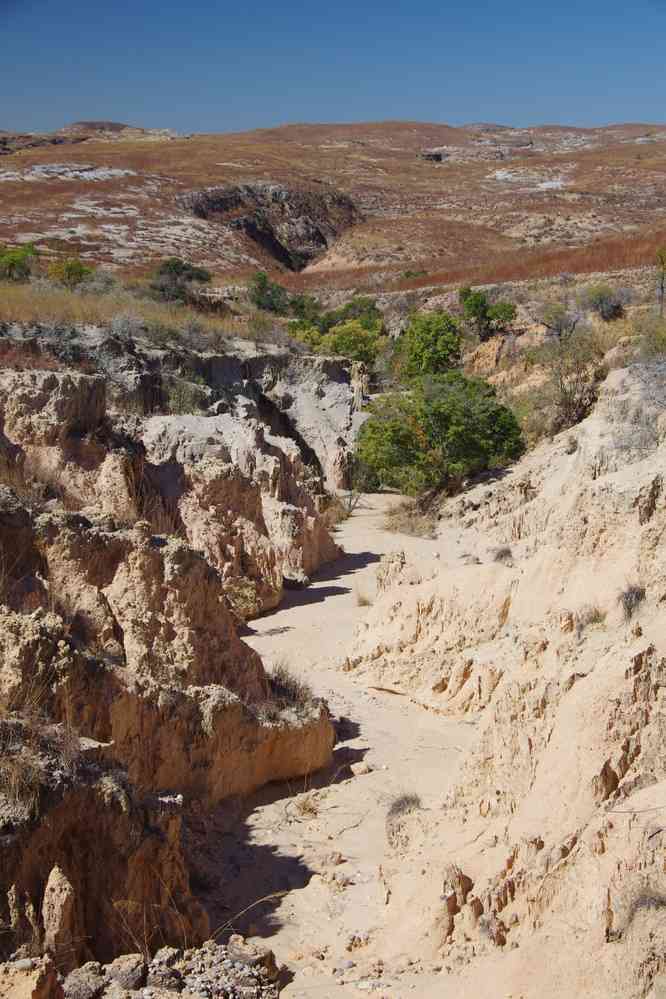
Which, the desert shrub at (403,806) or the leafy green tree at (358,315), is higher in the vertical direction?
the leafy green tree at (358,315)

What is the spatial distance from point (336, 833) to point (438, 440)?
558 inches

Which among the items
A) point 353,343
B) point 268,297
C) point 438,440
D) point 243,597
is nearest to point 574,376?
point 438,440

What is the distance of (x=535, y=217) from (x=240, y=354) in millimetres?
39817

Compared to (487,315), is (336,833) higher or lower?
lower

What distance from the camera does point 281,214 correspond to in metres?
61.3

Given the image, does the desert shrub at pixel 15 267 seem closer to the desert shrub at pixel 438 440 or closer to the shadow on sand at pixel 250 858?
the desert shrub at pixel 438 440

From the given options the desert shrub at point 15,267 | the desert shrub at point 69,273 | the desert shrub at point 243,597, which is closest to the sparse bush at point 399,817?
the desert shrub at point 243,597

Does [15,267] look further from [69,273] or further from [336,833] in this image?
[336,833]

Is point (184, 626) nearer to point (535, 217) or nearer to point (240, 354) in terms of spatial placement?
point (240, 354)

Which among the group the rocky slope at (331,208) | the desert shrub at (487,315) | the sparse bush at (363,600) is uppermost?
the rocky slope at (331,208)

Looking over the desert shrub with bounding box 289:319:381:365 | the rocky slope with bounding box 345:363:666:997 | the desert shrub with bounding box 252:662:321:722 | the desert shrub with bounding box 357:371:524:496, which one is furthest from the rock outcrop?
the desert shrub with bounding box 252:662:321:722

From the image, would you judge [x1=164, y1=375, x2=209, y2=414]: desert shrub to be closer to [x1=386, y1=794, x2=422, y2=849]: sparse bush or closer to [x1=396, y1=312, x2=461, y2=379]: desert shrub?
[x1=386, y1=794, x2=422, y2=849]: sparse bush

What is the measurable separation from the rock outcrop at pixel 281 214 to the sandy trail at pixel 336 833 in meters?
48.1

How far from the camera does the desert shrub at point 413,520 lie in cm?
1858
